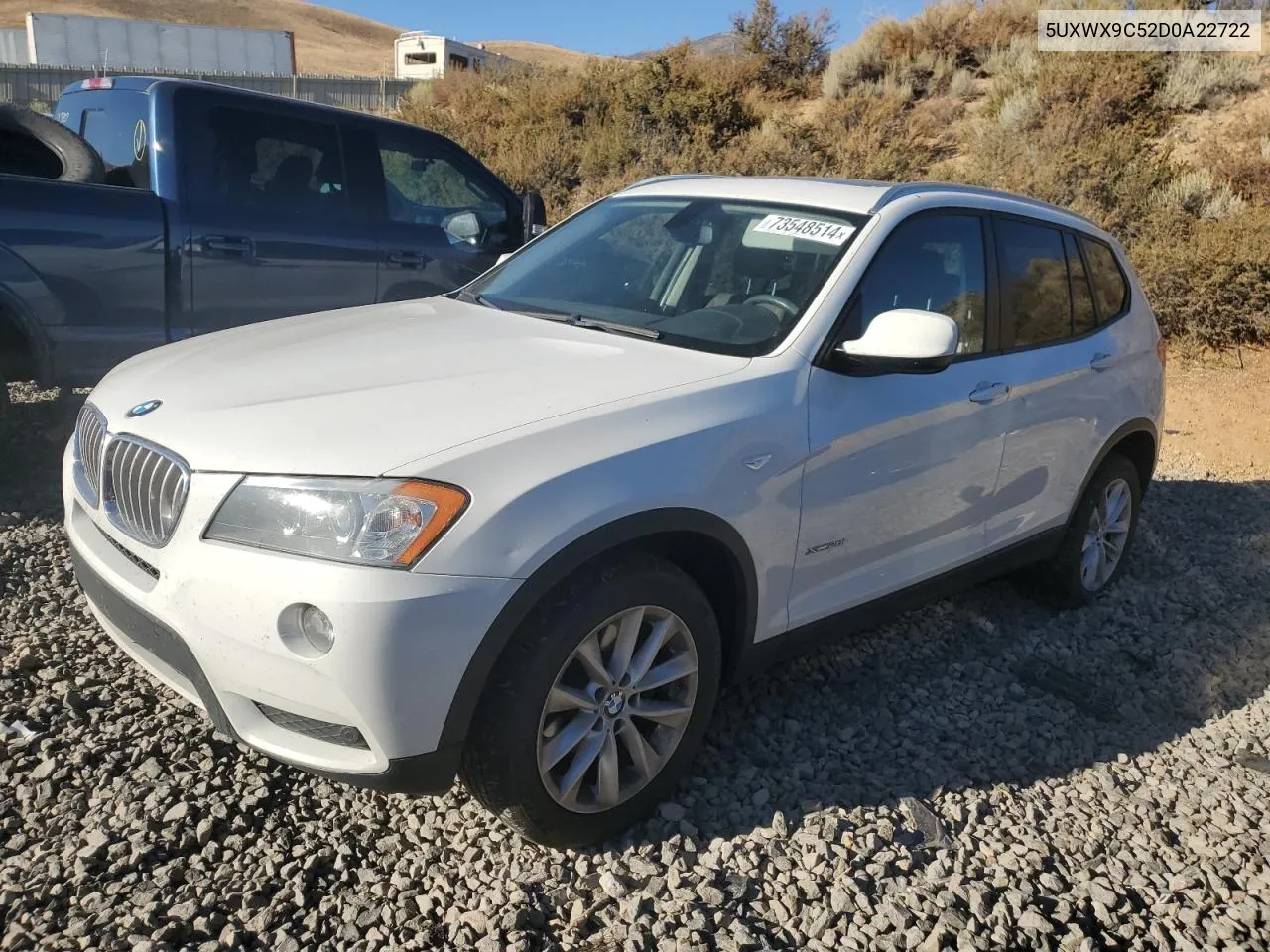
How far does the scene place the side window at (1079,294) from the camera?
4461 mm

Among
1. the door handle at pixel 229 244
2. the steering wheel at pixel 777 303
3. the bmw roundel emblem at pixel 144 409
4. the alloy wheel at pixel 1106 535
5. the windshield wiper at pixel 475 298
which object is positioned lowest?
the alloy wheel at pixel 1106 535

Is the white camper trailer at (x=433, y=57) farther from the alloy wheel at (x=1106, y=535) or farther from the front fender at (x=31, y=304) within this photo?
the alloy wheel at (x=1106, y=535)

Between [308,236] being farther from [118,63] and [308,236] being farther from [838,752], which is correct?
[118,63]

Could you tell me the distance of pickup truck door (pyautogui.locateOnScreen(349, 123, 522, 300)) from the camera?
6.26m

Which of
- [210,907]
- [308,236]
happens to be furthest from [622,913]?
[308,236]

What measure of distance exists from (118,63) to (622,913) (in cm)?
4046

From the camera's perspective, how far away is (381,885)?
2664 mm

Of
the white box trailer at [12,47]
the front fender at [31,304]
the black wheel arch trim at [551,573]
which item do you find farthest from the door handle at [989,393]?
the white box trailer at [12,47]

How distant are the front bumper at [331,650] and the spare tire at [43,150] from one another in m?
3.61

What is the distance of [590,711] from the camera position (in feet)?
9.00

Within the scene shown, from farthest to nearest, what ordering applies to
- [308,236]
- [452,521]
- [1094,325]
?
[308,236] → [1094,325] → [452,521]

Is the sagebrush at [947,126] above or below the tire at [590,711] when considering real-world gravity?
above

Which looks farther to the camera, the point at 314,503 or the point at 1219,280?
the point at 1219,280

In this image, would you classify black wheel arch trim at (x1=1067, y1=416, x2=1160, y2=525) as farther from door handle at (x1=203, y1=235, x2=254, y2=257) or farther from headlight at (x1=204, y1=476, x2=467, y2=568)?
door handle at (x1=203, y1=235, x2=254, y2=257)
